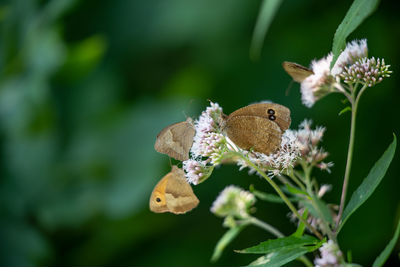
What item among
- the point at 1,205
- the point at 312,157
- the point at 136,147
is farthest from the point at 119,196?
the point at 312,157

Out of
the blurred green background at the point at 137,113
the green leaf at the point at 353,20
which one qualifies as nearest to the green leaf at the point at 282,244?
the green leaf at the point at 353,20

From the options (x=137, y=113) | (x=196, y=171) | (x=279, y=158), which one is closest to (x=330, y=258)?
(x=279, y=158)

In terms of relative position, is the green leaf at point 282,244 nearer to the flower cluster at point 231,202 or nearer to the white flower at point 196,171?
the white flower at point 196,171

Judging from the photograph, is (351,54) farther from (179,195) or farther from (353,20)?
(179,195)

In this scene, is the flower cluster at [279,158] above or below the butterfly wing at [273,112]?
below

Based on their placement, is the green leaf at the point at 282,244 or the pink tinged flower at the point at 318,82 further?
the pink tinged flower at the point at 318,82

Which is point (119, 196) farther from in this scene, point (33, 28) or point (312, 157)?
point (312, 157)

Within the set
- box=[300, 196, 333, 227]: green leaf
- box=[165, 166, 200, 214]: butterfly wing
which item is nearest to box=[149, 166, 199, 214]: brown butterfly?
box=[165, 166, 200, 214]: butterfly wing
